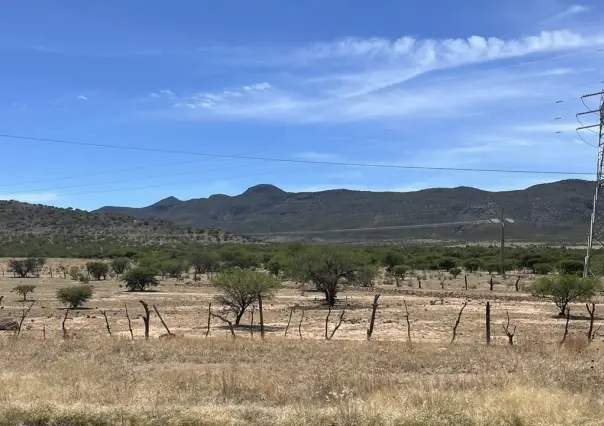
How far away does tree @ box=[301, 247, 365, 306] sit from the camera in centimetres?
4888

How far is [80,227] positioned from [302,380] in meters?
134

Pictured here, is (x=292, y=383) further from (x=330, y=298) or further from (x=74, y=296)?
(x=330, y=298)

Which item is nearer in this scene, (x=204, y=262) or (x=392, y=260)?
(x=204, y=262)

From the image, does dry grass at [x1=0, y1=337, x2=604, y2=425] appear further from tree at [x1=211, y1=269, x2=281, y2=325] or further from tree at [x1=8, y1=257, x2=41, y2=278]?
tree at [x1=8, y1=257, x2=41, y2=278]

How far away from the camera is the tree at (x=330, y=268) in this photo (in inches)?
1924

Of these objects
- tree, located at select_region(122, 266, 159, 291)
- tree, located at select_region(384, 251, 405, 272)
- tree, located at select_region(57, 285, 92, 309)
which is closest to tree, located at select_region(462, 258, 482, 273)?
tree, located at select_region(384, 251, 405, 272)

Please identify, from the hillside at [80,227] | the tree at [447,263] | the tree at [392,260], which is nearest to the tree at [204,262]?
the tree at [392,260]

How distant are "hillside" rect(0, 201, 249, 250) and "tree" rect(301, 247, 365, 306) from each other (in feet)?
282

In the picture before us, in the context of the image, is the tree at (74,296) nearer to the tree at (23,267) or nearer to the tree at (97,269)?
the tree at (97,269)

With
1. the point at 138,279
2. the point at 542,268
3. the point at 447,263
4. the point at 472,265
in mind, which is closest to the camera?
the point at 138,279

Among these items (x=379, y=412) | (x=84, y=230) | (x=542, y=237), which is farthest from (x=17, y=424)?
(x=542, y=237)

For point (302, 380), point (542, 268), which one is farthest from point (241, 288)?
point (542, 268)

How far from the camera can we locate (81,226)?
142 m

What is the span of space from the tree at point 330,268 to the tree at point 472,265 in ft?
144
